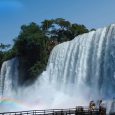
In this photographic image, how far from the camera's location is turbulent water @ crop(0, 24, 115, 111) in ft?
154

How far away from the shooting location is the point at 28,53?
241ft

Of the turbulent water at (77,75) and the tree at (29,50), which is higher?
the tree at (29,50)

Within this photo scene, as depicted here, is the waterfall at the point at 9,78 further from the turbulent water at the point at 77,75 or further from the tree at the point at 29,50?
the turbulent water at the point at 77,75

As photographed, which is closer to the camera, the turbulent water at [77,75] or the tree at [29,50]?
the turbulent water at [77,75]

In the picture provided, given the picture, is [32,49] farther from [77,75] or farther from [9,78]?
[77,75]

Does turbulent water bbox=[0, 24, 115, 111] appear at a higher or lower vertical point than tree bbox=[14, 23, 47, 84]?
lower

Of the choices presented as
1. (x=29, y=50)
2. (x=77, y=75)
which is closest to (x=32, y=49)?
(x=29, y=50)

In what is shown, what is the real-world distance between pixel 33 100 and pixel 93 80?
15.7m

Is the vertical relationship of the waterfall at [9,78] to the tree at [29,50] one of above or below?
below

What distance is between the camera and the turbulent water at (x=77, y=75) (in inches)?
1845

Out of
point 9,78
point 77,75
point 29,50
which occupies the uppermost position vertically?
point 29,50

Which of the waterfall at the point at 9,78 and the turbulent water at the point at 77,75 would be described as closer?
the turbulent water at the point at 77,75

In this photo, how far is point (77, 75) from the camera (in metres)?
53.5

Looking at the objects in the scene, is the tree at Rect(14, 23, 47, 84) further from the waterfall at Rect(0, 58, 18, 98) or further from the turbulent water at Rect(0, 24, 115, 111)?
the turbulent water at Rect(0, 24, 115, 111)
